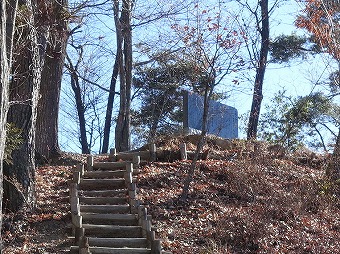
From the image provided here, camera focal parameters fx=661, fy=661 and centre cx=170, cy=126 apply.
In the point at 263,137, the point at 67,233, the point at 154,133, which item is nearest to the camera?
the point at 67,233

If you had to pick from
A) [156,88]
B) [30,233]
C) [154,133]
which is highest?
[156,88]

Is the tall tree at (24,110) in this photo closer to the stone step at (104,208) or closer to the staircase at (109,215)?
the staircase at (109,215)

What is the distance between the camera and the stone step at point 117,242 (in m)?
10.6

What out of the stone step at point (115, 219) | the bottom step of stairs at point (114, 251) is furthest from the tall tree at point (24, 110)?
the bottom step of stairs at point (114, 251)

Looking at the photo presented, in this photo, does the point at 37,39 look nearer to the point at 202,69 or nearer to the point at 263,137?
the point at 202,69

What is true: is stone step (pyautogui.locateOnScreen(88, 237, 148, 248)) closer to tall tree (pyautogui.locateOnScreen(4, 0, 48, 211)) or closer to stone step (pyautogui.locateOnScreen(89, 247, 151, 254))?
stone step (pyautogui.locateOnScreen(89, 247, 151, 254))

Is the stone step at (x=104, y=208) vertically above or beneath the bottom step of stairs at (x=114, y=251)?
above

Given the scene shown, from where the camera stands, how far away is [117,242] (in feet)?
34.9

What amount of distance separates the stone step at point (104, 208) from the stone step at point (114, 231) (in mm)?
759

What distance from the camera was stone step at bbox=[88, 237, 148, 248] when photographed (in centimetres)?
1061

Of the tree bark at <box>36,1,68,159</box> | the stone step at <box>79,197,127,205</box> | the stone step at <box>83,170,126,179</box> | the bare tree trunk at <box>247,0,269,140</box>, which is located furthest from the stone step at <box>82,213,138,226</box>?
the bare tree trunk at <box>247,0,269,140</box>

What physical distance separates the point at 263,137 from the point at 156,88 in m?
9.31

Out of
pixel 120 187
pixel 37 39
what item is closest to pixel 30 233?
pixel 120 187

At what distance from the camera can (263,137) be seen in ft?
63.0
